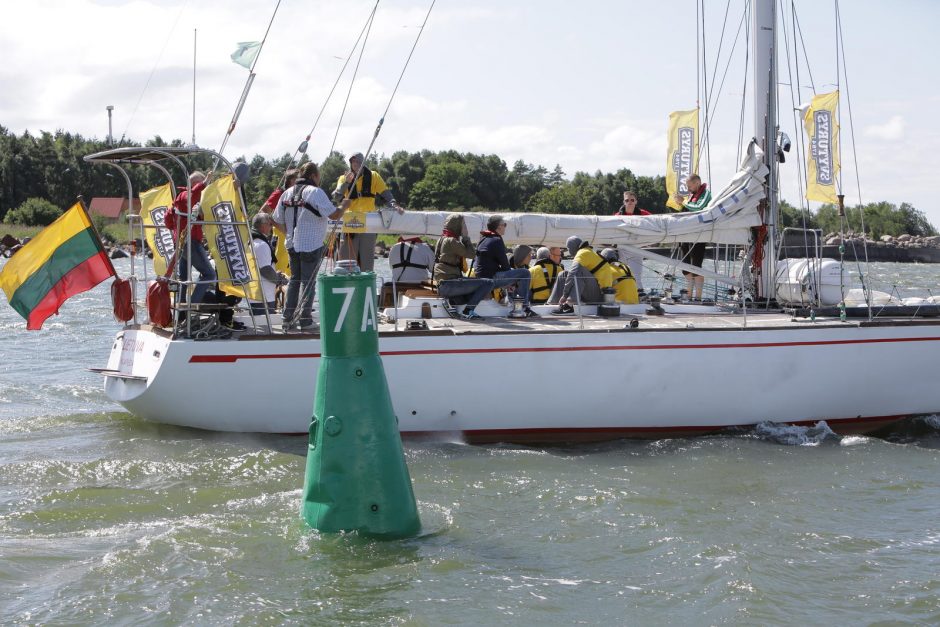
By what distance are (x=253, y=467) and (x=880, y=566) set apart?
475 cm

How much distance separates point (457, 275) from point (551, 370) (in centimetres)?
152

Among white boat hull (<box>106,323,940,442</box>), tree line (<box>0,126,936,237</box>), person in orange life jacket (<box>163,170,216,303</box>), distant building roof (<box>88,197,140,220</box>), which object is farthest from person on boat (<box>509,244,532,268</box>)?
distant building roof (<box>88,197,140,220</box>)

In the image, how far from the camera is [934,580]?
5992mm

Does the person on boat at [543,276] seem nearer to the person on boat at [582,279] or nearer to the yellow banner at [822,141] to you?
the person on boat at [582,279]

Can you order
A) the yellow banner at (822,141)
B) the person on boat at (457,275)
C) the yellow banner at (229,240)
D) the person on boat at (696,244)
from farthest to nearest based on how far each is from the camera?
the yellow banner at (822,141)
the person on boat at (696,244)
the person on boat at (457,275)
the yellow banner at (229,240)

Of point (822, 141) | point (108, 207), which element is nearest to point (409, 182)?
point (108, 207)

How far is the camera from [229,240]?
343 inches

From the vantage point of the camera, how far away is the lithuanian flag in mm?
8742

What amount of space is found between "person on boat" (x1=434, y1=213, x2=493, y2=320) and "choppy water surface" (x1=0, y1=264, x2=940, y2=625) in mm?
1548

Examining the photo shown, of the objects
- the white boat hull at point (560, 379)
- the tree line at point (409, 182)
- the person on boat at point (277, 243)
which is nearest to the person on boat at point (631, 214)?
the white boat hull at point (560, 379)

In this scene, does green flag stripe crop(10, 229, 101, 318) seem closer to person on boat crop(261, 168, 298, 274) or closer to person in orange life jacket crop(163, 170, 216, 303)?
person in orange life jacket crop(163, 170, 216, 303)

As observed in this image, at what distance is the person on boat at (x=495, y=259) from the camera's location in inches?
397

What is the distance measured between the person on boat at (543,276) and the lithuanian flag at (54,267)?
4460 millimetres

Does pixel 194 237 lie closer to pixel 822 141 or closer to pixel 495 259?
pixel 495 259
